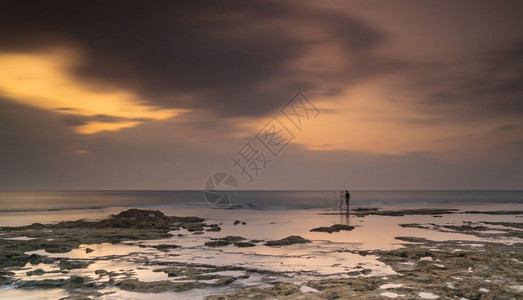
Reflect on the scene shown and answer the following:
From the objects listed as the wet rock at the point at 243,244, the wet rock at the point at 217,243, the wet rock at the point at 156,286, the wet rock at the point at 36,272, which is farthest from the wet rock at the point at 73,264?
the wet rock at the point at 243,244

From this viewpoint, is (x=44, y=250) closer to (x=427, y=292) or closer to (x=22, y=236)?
(x=22, y=236)

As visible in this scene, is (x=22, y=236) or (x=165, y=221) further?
(x=165, y=221)

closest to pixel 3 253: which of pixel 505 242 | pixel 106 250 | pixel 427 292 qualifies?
pixel 106 250

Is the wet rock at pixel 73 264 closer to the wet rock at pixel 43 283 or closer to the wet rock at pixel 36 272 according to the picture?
the wet rock at pixel 36 272

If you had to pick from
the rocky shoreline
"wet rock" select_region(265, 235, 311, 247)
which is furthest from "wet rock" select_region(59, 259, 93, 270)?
"wet rock" select_region(265, 235, 311, 247)

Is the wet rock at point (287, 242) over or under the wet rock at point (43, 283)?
over

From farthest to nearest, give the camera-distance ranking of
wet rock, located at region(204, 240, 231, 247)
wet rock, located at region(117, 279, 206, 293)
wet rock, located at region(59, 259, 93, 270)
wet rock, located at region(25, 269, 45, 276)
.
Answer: wet rock, located at region(204, 240, 231, 247) → wet rock, located at region(59, 259, 93, 270) → wet rock, located at region(25, 269, 45, 276) → wet rock, located at region(117, 279, 206, 293)

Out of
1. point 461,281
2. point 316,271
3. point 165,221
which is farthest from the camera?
point 165,221

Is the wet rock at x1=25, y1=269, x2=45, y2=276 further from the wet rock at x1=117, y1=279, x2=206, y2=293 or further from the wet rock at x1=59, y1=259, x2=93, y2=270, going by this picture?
the wet rock at x1=117, y1=279, x2=206, y2=293

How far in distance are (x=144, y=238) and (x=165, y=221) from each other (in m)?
8.19

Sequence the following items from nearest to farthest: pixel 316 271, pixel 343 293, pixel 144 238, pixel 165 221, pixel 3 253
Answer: pixel 343 293, pixel 316 271, pixel 3 253, pixel 144 238, pixel 165 221

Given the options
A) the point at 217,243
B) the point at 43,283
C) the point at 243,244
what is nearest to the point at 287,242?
the point at 243,244

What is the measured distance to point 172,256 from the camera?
14.7 metres

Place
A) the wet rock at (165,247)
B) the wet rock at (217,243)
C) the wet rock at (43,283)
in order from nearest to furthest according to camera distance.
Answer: the wet rock at (43,283)
the wet rock at (165,247)
the wet rock at (217,243)
